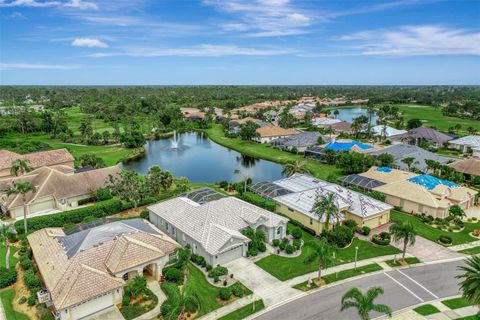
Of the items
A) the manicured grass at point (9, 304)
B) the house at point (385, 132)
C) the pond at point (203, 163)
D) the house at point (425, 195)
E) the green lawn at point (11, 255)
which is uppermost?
the house at point (385, 132)

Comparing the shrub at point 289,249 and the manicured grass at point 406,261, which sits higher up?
the shrub at point 289,249

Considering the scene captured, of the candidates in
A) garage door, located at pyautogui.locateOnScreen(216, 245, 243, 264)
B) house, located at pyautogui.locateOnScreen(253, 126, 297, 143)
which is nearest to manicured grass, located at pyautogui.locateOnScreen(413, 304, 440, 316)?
garage door, located at pyautogui.locateOnScreen(216, 245, 243, 264)

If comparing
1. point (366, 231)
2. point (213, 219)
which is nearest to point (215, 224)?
point (213, 219)

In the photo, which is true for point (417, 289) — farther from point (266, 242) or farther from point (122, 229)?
point (122, 229)

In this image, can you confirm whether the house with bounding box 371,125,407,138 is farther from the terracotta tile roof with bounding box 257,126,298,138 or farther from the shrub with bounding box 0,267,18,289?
the shrub with bounding box 0,267,18,289

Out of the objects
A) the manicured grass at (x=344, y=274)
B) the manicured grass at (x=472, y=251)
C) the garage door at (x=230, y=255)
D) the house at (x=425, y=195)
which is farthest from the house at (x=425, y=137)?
the garage door at (x=230, y=255)

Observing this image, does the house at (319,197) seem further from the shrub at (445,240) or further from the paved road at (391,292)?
the paved road at (391,292)
